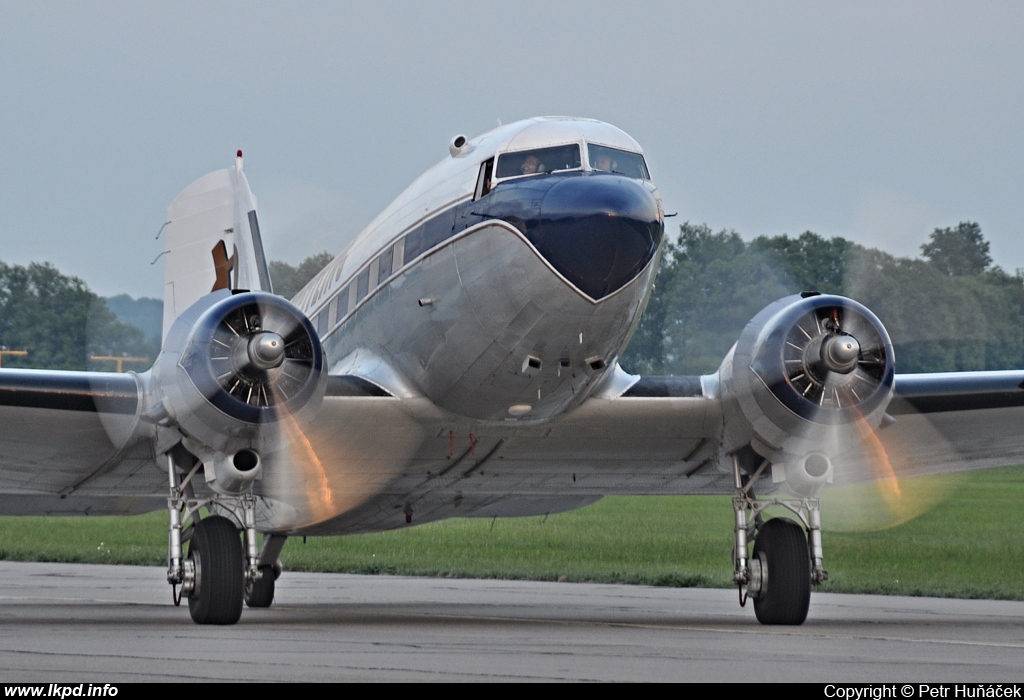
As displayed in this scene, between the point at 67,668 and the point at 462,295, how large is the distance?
528 cm

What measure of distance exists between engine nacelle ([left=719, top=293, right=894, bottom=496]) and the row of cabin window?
3.56 metres

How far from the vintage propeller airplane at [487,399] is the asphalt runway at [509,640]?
121 centimetres

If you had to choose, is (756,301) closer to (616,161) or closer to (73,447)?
(616,161)

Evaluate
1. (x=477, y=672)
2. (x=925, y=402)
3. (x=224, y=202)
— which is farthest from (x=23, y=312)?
(x=477, y=672)

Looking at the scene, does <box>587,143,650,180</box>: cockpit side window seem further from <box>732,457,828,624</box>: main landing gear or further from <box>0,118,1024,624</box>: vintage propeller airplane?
<box>732,457,828,624</box>: main landing gear

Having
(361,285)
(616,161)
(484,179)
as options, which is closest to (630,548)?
(361,285)

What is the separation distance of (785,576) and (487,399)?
Result: 3.41 metres

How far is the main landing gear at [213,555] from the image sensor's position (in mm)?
12906

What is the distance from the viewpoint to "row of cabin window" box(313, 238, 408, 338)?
1414 cm

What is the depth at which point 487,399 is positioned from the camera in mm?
13555

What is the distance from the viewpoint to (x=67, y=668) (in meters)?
8.68

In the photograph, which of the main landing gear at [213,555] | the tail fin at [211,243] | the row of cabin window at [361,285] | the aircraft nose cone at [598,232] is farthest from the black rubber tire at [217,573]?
the tail fin at [211,243]

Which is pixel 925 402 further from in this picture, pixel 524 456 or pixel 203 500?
pixel 203 500

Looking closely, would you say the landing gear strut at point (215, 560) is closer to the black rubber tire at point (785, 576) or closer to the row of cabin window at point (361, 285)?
the row of cabin window at point (361, 285)
